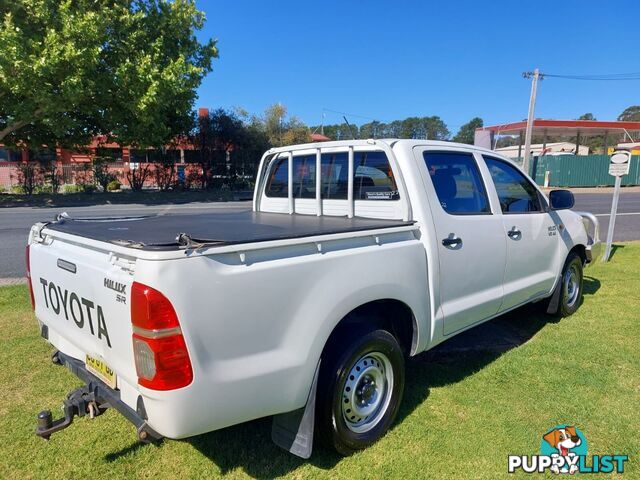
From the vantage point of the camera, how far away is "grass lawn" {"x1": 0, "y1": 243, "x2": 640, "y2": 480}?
2695 millimetres

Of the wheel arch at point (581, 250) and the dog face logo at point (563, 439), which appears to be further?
the wheel arch at point (581, 250)

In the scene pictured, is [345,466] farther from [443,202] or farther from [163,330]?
[443,202]

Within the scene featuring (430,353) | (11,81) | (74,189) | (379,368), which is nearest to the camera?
(379,368)

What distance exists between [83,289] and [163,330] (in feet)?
2.38

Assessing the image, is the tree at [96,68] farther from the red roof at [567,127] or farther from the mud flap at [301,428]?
the red roof at [567,127]

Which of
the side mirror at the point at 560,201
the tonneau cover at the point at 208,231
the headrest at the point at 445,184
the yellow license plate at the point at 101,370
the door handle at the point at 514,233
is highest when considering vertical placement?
the headrest at the point at 445,184

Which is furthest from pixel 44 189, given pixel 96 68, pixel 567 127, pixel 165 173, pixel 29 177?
pixel 567 127

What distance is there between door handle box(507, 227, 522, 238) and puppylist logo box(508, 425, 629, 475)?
161 centimetres

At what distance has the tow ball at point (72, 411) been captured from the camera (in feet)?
7.54

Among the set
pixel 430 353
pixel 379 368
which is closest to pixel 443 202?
pixel 379 368

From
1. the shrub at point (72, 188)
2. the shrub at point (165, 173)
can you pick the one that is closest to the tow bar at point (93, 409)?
the shrub at point (165, 173)

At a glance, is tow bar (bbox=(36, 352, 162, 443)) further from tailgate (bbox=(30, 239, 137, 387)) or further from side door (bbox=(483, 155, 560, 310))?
side door (bbox=(483, 155, 560, 310))

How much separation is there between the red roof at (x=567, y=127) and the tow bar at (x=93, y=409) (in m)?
34.4

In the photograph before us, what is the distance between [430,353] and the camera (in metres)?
4.34
